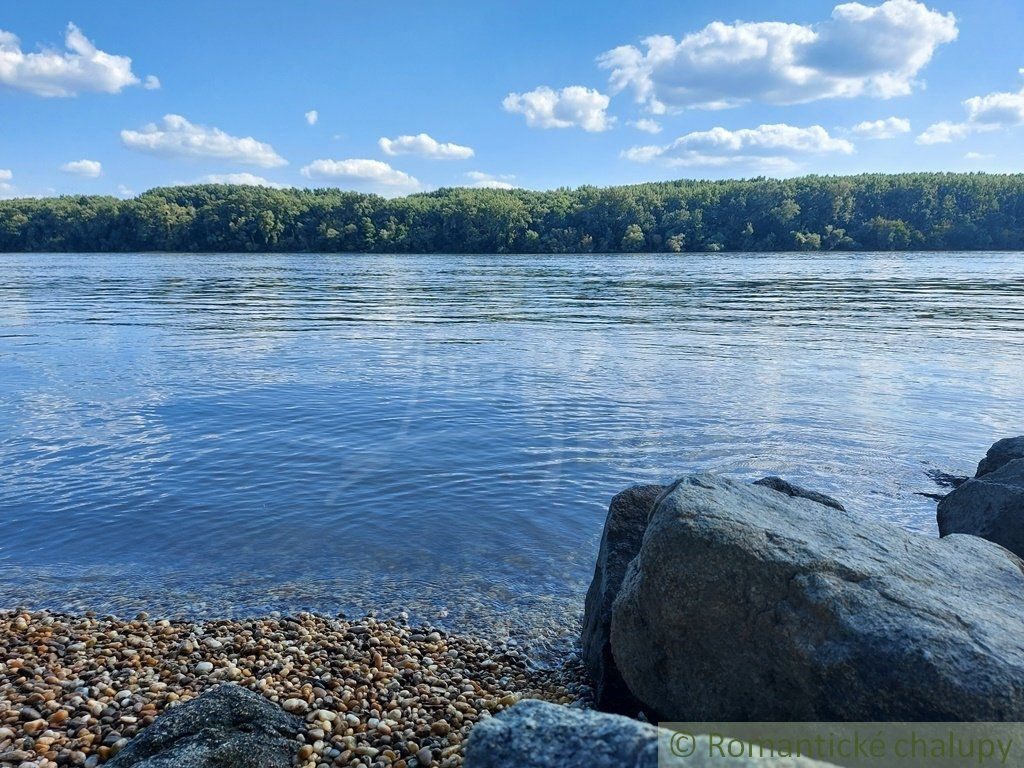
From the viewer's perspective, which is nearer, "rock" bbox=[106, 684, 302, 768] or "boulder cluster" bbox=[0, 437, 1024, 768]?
"boulder cluster" bbox=[0, 437, 1024, 768]

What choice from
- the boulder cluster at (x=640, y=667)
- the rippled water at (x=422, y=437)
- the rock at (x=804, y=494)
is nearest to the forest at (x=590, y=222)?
the rippled water at (x=422, y=437)

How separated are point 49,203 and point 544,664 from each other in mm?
176635

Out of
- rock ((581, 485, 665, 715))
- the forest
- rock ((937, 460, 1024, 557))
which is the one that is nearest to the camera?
rock ((581, 485, 665, 715))

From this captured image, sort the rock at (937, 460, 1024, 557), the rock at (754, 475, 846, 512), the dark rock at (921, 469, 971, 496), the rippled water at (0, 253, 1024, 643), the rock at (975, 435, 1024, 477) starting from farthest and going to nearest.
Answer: the dark rock at (921, 469, 971, 496)
the rock at (975, 435, 1024, 477)
the rippled water at (0, 253, 1024, 643)
the rock at (937, 460, 1024, 557)
the rock at (754, 475, 846, 512)

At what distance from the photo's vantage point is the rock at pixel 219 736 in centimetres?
486

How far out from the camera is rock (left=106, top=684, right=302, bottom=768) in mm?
4859

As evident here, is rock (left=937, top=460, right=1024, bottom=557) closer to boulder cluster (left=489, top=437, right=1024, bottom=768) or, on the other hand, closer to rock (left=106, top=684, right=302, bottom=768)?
boulder cluster (left=489, top=437, right=1024, bottom=768)

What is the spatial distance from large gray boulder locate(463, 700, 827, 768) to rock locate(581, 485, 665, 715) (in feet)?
9.26

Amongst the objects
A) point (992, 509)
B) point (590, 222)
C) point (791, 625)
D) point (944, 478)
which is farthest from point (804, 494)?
point (590, 222)

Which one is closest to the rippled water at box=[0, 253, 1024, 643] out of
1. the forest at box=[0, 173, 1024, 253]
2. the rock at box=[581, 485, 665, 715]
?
the rock at box=[581, 485, 665, 715]

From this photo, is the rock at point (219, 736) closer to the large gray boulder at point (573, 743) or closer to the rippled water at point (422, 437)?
the large gray boulder at point (573, 743)

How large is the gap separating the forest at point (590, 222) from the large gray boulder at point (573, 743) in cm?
12579

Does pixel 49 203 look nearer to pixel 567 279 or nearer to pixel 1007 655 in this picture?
pixel 567 279

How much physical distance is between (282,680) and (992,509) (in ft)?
24.7
